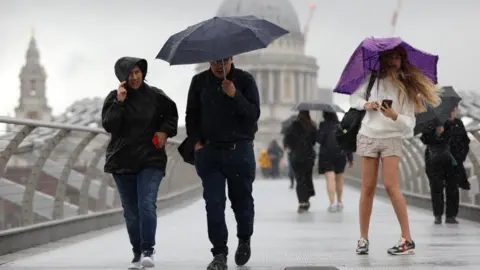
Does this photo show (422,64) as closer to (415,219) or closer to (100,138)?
(100,138)

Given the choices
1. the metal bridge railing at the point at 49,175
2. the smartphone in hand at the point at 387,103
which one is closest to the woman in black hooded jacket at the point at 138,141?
the metal bridge railing at the point at 49,175

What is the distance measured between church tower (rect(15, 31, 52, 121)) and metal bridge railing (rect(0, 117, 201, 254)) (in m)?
150

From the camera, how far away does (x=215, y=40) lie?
381 inches

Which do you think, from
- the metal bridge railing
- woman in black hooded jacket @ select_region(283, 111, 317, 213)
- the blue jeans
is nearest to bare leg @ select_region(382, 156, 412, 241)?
the blue jeans

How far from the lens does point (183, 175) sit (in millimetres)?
30656

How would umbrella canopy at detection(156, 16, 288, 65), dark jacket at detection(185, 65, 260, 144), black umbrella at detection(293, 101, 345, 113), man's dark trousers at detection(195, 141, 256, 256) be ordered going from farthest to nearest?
Answer: black umbrella at detection(293, 101, 345, 113) → man's dark trousers at detection(195, 141, 256, 256) → dark jacket at detection(185, 65, 260, 144) → umbrella canopy at detection(156, 16, 288, 65)

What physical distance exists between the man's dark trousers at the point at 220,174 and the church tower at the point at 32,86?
15559cm

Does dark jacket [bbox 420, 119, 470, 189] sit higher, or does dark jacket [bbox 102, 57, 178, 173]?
dark jacket [bbox 102, 57, 178, 173]

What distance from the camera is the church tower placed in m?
167

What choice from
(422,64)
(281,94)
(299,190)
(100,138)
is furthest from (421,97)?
(281,94)

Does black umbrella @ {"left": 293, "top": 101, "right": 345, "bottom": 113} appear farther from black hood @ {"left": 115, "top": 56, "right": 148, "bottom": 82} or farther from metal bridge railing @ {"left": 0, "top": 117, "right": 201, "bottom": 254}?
black hood @ {"left": 115, "top": 56, "right": 148, "bottom": 82}

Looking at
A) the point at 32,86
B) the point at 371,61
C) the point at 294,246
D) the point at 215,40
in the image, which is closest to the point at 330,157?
the point at 294,246

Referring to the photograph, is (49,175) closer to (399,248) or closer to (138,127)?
(138,127)

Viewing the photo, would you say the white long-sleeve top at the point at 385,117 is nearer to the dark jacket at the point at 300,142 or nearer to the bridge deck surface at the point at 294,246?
the bridge deck surface at the point at 294,246
